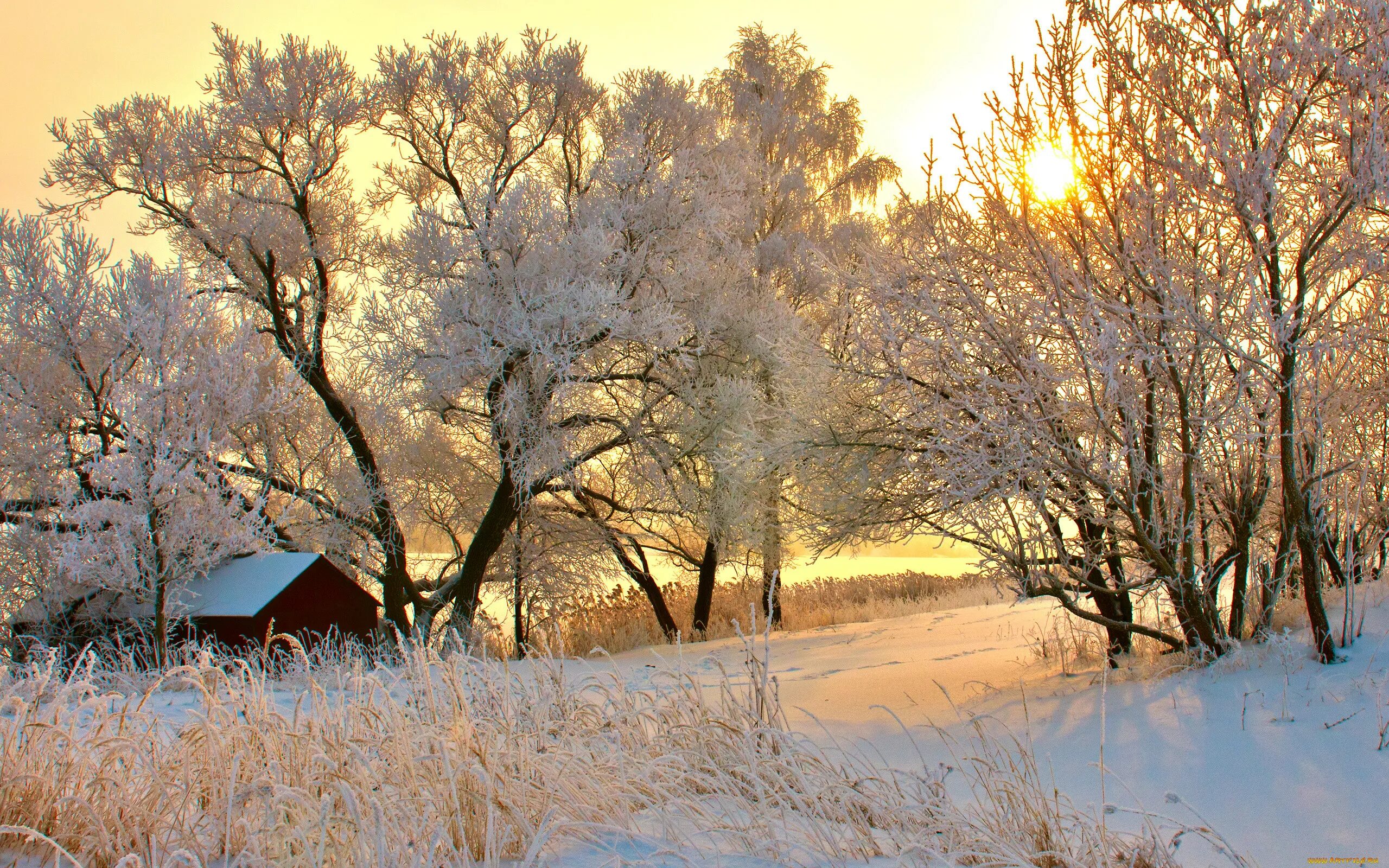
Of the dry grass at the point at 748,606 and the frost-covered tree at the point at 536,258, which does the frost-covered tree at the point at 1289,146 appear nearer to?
the frost-covered tree at the point at 536,258

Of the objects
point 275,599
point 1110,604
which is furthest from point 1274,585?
point 275,599

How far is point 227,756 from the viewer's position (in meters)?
3.39

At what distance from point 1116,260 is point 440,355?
27.7ft

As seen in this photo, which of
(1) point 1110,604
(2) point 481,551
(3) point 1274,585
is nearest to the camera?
(3) point 1274,585

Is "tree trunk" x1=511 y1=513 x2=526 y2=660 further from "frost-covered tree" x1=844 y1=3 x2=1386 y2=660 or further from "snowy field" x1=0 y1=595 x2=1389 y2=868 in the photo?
"frost-covered tree" x1=844 y1=3 x2=1386 y2=660

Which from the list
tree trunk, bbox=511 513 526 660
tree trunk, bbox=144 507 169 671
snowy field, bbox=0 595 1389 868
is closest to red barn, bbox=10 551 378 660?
tree trunk, bbox=144 507 169 671

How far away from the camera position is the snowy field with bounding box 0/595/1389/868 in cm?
299

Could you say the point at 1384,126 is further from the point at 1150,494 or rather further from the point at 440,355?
the point at 440,355

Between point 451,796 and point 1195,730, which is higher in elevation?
point 451,796

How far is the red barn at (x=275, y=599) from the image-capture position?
11.4 meters

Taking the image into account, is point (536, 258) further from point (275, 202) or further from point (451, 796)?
point (451, 796)

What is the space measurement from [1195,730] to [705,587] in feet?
35.9

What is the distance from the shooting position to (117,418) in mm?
10195

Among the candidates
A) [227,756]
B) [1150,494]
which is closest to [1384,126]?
[1150,494]
